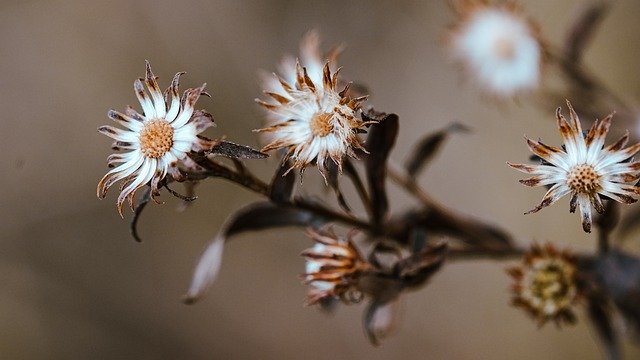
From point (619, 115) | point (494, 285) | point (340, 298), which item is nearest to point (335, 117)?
point (340, 298)

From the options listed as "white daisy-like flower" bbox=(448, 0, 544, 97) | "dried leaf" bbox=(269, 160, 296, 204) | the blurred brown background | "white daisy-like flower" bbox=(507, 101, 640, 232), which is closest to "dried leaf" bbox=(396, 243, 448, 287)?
"dried leaf" bbox=(269, 160, 296, 204)

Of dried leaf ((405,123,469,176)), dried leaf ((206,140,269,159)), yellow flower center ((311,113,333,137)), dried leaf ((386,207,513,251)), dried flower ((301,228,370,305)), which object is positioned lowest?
dried flower ((301,228,370,305))

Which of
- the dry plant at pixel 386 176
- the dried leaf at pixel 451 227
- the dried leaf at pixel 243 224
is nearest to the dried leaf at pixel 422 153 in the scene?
the dry plant at pixel 386 176

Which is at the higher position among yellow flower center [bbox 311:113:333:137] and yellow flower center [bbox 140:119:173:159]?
yellow flower center [bbox 311:113:333:137]

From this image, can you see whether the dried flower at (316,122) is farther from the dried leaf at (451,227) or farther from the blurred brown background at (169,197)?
the blurred brown background at (169,197)

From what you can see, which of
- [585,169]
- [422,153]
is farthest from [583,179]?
[422,153]

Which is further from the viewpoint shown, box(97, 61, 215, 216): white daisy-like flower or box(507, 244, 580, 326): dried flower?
box(507, 244, 580, 326): dried flower

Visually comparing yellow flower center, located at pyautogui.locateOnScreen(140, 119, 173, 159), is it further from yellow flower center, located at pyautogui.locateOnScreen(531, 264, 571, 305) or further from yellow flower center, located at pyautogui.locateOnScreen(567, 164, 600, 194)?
yellow flower center, located at pyautogui.locateOnScreen(531, 264, 571, 305)
